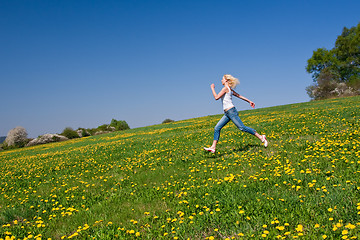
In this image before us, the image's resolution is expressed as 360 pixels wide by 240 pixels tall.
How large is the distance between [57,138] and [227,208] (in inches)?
1971

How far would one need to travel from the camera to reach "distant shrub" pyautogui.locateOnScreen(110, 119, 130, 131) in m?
57.5

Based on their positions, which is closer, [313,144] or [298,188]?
[298,188]

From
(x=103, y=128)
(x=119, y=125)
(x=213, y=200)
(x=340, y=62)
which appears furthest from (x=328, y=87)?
(x=213, y=200)

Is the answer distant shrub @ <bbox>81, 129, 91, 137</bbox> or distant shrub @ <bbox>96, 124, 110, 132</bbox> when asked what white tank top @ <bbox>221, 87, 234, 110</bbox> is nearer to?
distant shrub @ <bbox>81, 129, 91, 137</bbox>

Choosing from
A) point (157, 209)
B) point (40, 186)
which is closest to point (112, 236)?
point (157, 209)

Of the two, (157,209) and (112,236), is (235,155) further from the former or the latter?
(112,236)

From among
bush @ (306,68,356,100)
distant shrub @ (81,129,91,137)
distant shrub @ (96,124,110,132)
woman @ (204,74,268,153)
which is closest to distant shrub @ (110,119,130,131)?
distant shrub @ (96,124,110,132)

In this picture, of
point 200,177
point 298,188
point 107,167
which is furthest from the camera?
point 107,167

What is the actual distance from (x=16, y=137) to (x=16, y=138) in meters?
0.21

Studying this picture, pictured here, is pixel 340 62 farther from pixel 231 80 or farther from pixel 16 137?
pixel 16 137

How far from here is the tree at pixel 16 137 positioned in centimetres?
4719

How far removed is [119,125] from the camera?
5759 centimetres

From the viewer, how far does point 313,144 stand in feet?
25.5

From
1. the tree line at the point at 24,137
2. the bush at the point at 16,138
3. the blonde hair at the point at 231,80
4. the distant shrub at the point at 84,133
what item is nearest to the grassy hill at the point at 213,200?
the blonde hair at the point at 231,80
